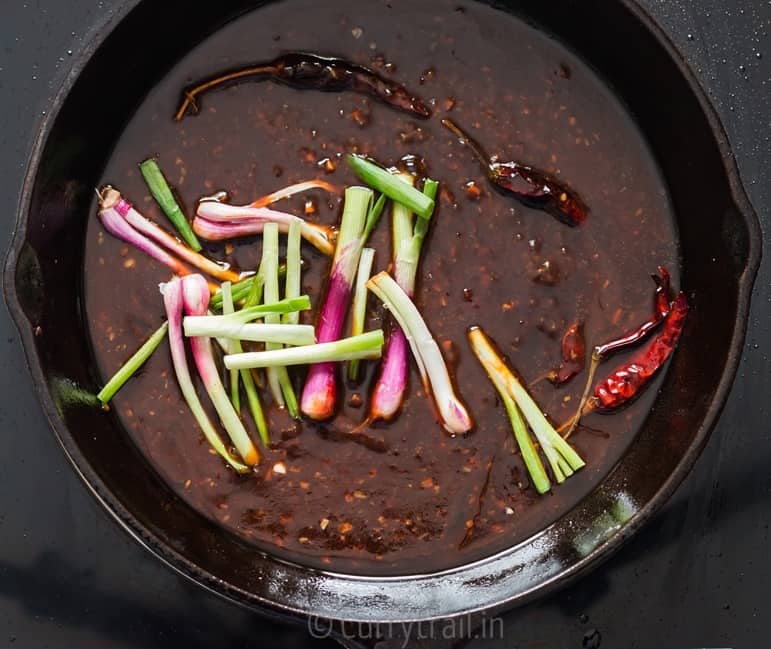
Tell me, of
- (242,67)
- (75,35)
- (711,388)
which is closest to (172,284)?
(242,67)

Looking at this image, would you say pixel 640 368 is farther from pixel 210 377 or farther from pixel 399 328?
pixel 210 377

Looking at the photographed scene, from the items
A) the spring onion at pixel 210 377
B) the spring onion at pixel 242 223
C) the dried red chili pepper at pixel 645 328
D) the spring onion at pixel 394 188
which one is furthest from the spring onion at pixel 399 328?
the dried red chili pepper at pixel 645 328

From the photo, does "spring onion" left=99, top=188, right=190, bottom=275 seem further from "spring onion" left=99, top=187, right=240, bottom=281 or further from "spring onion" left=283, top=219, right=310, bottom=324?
"spring onion" left=283, top=219, right=310, bottom=324

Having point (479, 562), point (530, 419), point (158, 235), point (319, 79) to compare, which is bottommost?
point (479, 562)

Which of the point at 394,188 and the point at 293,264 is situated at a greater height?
the point at 394,188

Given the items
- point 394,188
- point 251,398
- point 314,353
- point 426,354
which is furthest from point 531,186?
point 251,398

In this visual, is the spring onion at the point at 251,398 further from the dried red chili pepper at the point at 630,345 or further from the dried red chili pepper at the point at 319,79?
the dried red chili pepper at the point at 630,345
